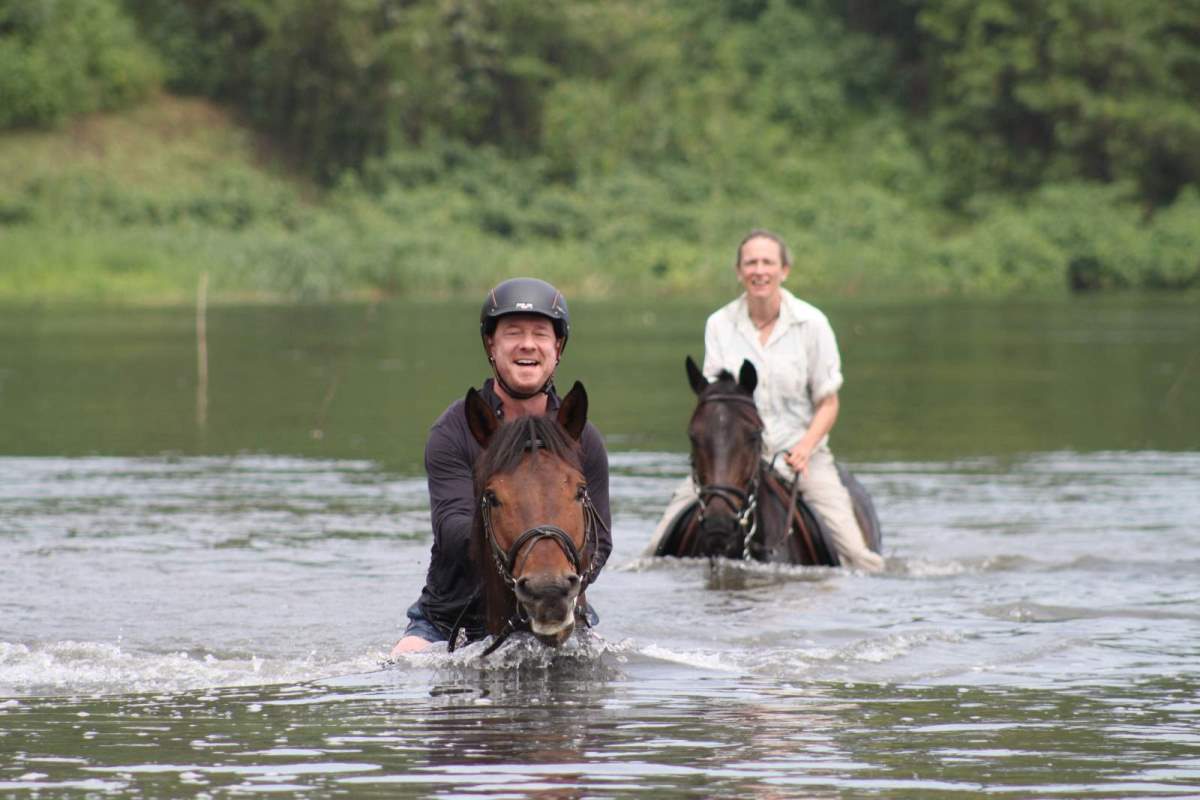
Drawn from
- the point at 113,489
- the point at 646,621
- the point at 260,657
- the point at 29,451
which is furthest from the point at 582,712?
the point at 29,451

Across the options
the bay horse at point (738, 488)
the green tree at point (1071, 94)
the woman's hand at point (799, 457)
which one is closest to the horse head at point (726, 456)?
the bay horse at point (738, 488)

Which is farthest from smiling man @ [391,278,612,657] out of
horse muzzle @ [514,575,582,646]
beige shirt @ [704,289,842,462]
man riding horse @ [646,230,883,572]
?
beige shirt @ [704,289,842,462]

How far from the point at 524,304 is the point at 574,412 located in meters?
0.46

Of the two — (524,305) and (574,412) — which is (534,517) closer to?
(574,412)

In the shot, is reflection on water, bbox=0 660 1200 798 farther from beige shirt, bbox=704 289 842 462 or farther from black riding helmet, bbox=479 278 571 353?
beige shirt, bbox=704 289 842 462

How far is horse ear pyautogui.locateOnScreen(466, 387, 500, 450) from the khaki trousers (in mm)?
5308

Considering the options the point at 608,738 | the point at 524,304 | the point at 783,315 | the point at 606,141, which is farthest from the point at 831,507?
the point at 606,141

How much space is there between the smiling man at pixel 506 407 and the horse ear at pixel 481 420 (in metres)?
0.10

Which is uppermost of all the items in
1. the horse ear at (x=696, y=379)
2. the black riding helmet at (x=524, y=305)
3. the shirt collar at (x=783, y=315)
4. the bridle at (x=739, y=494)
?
the shirt collar at (x=783, y=315)

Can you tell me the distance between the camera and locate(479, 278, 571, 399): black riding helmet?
22.9 ft

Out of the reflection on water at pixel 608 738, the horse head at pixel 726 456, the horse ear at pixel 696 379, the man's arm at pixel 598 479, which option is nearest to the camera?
the reflection on water at pixel 608 738

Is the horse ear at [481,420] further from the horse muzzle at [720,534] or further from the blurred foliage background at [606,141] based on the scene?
the blurred foliage background at [606,141]

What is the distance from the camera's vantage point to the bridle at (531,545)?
633cm

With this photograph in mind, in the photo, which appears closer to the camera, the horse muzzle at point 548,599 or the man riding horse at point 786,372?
the horse muzzle at point 548,599
